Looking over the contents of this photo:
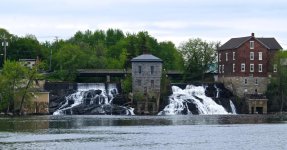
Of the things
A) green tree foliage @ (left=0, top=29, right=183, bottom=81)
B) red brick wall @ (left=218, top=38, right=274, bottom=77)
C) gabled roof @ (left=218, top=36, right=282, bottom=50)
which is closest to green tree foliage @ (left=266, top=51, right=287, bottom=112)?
red brick wall @ (left=218, top=38, right=274, bottom=77)

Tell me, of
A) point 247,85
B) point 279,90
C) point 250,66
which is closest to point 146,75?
point 247,85

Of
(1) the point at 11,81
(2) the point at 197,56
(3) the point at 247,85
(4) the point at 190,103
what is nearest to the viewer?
(1) the point at 11,81

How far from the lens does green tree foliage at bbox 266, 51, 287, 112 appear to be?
132500mm

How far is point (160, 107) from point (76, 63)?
26.5 meters

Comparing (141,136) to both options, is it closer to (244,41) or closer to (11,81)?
(11,81)

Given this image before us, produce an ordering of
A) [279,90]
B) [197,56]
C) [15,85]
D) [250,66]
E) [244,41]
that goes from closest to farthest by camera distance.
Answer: [15,85] < [279,90] < [244,41] < [250,66] < [197,56]

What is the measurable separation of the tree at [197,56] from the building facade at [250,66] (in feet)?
27.3

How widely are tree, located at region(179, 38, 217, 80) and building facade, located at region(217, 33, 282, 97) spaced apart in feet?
27.3

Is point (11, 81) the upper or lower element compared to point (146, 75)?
lower

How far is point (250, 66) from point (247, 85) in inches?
140

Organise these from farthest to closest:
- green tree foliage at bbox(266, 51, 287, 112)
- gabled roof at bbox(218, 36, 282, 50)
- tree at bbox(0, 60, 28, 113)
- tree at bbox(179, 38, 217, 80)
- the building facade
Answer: tree at bbox(179, 38, 217, 80), gabled roof at bbox(218, 36, 282, 50), the building facade, green tree foliage at bbox(266, 51, 287, 112), tree at bbox(0, 60, 28, 113)

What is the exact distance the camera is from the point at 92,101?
129 metres

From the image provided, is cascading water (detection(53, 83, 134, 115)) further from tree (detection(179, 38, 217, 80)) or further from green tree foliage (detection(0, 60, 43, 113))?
tree (detection(179, 38, 217, 80))

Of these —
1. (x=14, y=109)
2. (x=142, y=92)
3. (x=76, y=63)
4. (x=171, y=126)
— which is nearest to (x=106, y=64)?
(x=76, y=63)
